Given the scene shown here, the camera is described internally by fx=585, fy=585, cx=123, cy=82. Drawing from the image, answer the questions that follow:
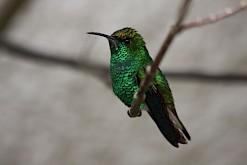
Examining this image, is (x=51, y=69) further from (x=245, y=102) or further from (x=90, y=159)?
(x=245, y=102)

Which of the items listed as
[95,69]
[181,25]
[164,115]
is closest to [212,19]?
[181,25]

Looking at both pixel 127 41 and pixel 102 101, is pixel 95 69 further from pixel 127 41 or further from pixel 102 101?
pixel 102 101

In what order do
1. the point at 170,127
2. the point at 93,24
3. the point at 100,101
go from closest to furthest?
the point at 170,127, the point at 93,24, the point at 100,101

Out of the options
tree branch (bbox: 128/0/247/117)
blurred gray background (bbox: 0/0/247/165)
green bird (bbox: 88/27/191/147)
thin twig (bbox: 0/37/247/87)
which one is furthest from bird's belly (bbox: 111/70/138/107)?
blurred gray background (bbox: 0/0/247/165)

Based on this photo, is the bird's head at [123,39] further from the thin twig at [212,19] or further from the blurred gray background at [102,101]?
the blurred gray background at [102,101]

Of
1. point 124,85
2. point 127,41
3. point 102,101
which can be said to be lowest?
point 102,101

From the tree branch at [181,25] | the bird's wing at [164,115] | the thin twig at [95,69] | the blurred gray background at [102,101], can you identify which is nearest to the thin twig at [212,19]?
the tree branch at [181,25]

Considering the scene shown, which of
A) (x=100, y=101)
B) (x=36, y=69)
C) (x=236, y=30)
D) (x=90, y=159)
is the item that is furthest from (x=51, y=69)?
(x=236, y=30)
